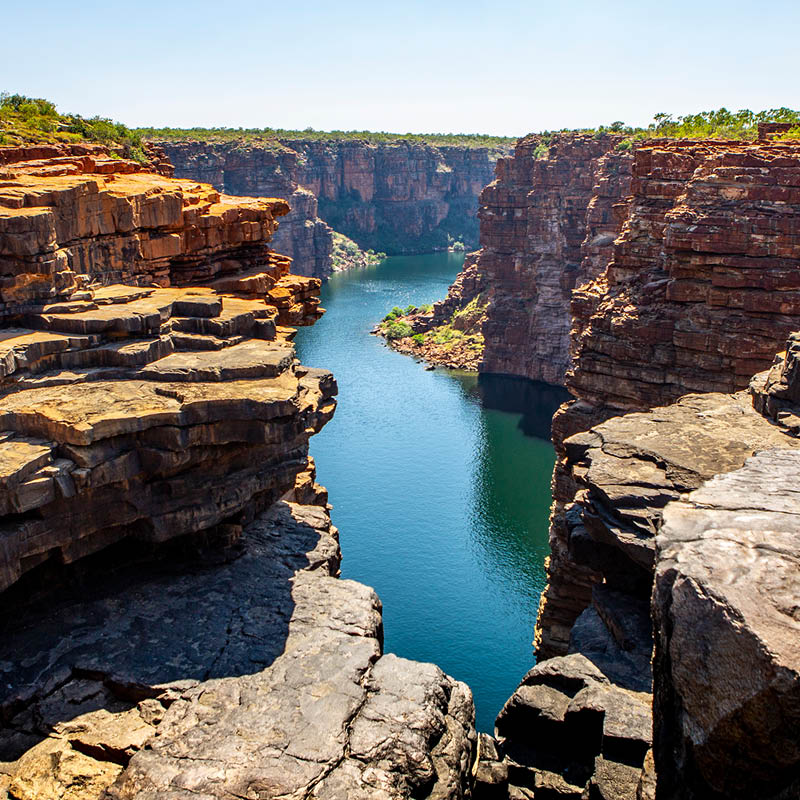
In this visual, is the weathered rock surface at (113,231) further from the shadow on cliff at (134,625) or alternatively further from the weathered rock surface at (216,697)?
the weathered rock surface at (216,697)

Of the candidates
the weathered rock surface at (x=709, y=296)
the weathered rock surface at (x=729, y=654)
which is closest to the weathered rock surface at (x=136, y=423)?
the weathered rock surface at (x=729, y=654)

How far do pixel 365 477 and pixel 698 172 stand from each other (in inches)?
971

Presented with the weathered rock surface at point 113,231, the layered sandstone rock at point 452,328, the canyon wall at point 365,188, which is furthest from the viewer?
the canyon wall at point 365,188

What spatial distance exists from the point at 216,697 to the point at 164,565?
523 cm

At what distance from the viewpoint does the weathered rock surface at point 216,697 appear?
14188 millimetres

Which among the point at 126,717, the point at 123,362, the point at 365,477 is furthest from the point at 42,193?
the point at 365,477

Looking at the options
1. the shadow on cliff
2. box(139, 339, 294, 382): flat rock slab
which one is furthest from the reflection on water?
the shadow on cliff

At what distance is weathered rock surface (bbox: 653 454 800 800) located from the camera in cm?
919

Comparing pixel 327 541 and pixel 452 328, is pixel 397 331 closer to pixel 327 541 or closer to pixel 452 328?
pixel 452 328

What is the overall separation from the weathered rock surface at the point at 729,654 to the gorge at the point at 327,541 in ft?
0.12

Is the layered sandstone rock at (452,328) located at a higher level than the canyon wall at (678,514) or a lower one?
lower

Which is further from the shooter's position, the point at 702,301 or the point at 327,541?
the point at 702,301

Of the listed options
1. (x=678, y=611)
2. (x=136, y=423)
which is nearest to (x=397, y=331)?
(x=136, y=423)

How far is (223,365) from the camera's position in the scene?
19.7m
